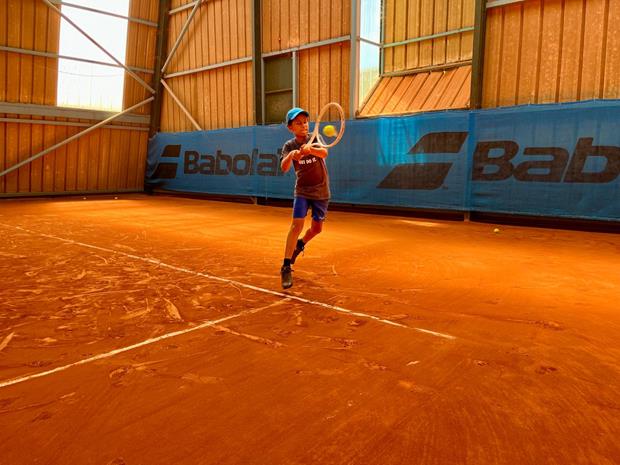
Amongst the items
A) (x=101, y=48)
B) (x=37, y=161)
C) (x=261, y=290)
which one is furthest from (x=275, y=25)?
(x=261, y=290)

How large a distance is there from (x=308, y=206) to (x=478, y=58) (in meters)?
7.22

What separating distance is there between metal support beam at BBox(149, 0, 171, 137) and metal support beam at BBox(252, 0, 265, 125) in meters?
4.52

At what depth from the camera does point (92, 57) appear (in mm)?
15633

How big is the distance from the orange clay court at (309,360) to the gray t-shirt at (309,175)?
0.83 meters

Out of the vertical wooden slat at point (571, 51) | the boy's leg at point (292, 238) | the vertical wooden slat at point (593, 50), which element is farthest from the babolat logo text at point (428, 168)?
the boy's leg at point (292, 238)

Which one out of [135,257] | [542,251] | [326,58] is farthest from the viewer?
[326,58]

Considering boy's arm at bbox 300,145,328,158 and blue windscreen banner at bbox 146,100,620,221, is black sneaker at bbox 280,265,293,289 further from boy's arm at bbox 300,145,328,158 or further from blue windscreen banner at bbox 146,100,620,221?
blue windscreen banner at bbox 146,100,620,221

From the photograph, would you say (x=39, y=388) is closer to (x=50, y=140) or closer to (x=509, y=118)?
(x=509, y=118)

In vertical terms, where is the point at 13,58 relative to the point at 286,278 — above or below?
above

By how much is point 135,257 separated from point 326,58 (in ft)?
29.0

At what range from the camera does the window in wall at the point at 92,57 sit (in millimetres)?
15156

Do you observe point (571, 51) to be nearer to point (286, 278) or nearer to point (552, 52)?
point (552, 52)

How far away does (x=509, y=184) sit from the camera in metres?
9.41

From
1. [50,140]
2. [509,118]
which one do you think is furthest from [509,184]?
[50,140]
